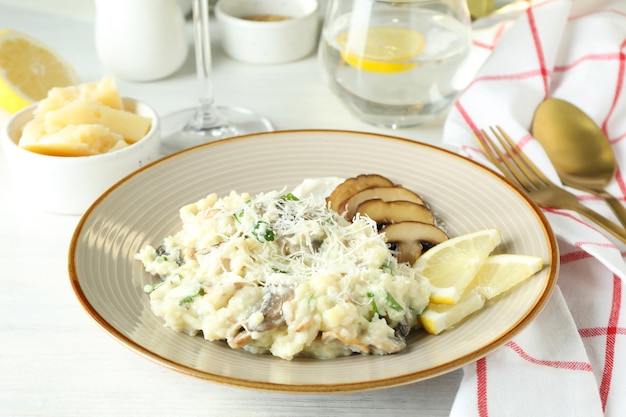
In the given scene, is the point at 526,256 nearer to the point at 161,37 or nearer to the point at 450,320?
the point at 450,320

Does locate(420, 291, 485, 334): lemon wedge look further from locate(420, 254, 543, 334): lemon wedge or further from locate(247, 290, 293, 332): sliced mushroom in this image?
locate(247, 290, 293, 332): sliced mushroom

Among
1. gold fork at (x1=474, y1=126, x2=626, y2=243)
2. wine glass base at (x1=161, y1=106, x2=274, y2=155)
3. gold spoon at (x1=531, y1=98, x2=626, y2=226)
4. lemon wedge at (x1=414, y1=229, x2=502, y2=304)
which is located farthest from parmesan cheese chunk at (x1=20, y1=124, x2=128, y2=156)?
gold spoon at (x1=531, y1=98, x2=626, y2=226)

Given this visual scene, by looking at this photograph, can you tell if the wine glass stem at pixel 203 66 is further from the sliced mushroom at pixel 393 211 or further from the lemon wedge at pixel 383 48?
the sliced mushroom at pixel 393 211

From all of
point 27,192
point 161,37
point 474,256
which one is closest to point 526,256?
point 474,256

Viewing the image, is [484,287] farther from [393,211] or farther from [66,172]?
[66,172]

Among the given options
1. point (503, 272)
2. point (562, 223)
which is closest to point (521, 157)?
point (562, 223)

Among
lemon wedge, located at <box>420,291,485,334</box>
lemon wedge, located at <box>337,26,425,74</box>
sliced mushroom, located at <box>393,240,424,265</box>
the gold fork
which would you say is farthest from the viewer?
lemon wedge, located at <box>337,26,425,74</box>
